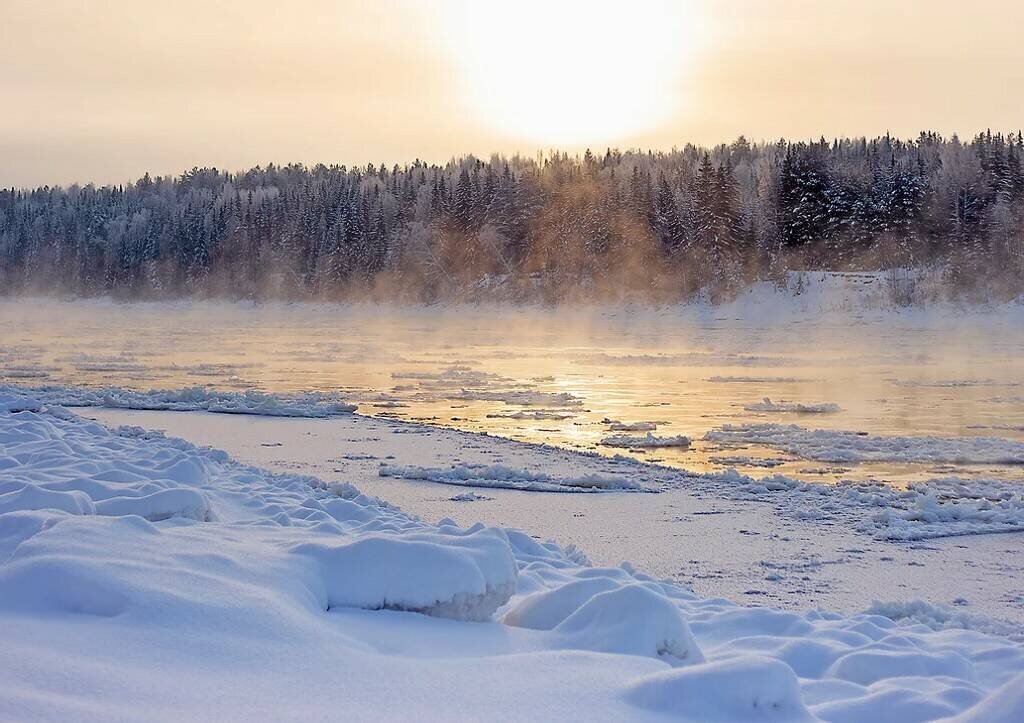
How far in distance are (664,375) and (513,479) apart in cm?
1402

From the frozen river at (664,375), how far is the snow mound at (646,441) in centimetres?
7

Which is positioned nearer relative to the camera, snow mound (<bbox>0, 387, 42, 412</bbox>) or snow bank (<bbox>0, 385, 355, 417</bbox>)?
snow mound (<bbox>0, 387, 42, 412</bbox>)

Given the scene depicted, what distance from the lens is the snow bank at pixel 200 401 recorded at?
666 inches

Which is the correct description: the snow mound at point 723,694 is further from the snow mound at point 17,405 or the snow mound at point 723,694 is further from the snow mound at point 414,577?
the snow mound at point 17,405

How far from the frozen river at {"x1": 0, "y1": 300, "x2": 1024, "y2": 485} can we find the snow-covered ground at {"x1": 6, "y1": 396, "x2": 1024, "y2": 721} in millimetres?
6557

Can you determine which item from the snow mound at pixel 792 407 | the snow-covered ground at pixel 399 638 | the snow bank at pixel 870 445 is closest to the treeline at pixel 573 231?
the snow mound at pixel 792 407

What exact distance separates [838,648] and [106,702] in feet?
10.4

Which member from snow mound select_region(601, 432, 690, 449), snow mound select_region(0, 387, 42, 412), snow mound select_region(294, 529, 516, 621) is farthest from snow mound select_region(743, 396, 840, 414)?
snow mound select_region(294, 529, 516, 621)

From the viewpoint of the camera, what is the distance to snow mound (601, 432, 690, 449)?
13188mm

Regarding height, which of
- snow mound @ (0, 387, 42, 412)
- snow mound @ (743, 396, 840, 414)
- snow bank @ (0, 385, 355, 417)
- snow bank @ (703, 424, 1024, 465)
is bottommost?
snow bank @ (703, 424, 1024, 465)

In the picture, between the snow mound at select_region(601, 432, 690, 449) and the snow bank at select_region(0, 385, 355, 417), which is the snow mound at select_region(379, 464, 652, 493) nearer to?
the snow mound at select_region(601, 432, 690, 449)

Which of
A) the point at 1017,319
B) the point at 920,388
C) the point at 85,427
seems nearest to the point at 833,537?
the point at 85,427

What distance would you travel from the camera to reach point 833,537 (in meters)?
8.01

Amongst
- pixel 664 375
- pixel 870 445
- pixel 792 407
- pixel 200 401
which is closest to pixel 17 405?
pixel 200 401
